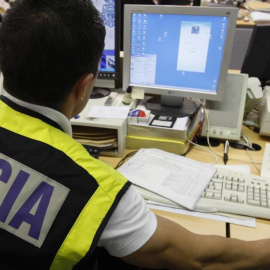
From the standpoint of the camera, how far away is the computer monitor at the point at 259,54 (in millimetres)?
1544

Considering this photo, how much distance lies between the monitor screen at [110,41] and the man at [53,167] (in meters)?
0.72

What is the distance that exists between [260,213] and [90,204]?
2.09 ft

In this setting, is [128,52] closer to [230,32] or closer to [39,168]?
[230,32]

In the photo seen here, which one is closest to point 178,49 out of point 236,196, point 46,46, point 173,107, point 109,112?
point 173,107

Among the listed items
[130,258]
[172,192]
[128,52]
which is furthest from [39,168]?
[128,52]

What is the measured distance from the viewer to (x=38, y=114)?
732 mm

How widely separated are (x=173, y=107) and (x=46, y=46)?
95 centimetres

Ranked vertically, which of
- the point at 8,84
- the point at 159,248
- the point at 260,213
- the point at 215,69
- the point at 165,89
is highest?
the point at 8,84

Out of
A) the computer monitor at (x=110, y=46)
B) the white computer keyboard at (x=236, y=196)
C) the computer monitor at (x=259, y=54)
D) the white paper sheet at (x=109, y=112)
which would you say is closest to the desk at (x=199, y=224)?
the white computer keyboard at (x=236, y=196)

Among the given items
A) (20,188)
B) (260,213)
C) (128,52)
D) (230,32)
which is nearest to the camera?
(20,188)

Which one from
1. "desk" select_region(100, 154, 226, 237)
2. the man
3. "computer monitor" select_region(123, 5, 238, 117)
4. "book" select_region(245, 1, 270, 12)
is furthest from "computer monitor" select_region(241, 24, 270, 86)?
"book" select_region(245, 1, 270, 12)

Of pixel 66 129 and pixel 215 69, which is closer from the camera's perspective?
pixel 66 129

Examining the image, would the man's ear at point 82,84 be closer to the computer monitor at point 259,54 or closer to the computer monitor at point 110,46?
the computer monitor at point 110,46

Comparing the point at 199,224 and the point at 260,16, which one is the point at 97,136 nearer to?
the point at 199,224
